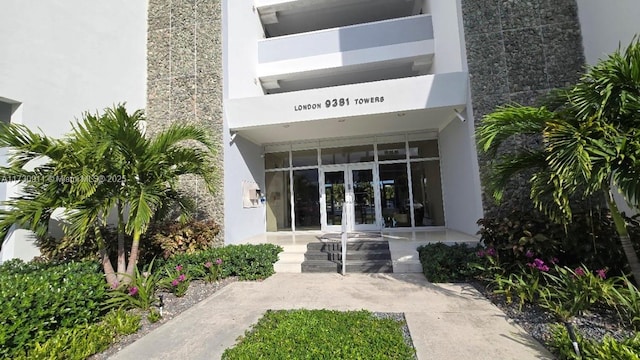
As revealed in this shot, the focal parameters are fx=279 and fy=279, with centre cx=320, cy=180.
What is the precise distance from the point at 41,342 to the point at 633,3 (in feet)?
35.9

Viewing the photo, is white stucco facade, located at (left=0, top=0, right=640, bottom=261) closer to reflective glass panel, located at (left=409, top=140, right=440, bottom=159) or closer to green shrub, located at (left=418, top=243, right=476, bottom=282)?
reflective glass panel, located at (left=409, top=140, right=440, bottom=159)

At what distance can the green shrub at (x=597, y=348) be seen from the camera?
2.60 m

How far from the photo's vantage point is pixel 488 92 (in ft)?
23.6

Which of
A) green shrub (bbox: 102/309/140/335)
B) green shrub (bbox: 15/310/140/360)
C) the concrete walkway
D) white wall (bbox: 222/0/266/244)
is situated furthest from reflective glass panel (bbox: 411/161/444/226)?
green shrub (bbox: 15/310/140/360)

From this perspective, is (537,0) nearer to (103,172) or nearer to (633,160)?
(633,160)

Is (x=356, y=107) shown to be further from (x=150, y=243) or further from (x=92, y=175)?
(x=150, y=243)

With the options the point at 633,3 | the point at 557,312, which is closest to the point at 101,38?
the point at 557,312

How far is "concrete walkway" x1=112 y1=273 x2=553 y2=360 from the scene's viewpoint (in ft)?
10.8

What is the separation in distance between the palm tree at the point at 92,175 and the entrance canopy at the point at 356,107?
3452 millimetres

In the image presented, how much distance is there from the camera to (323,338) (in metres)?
3.31

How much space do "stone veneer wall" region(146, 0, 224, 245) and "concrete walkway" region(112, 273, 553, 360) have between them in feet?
12.5

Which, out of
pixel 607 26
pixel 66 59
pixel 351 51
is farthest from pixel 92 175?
pixel 607 26

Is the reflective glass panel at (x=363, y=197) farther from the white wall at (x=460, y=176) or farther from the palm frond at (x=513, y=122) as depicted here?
the palm frond at (x=513, y=122)

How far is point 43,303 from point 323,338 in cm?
353
